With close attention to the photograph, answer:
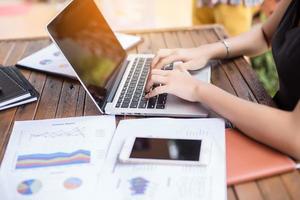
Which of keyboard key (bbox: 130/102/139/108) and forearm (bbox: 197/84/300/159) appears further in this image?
keyboard key (bbox: 130/102/139/108)

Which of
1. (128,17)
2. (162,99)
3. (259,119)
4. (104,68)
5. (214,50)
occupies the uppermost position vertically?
(128,17)

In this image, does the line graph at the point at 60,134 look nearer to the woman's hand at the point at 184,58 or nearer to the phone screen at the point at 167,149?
the phone screen at the point at 167,149

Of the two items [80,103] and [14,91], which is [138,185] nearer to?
[80,103]

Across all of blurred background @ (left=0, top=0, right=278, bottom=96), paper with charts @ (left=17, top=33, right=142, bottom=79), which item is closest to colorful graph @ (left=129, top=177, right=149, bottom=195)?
paper with charts @ (left=17, top=33, right=142, bottom=79)

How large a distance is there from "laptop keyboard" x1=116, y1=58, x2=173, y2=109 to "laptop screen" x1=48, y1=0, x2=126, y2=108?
4cm

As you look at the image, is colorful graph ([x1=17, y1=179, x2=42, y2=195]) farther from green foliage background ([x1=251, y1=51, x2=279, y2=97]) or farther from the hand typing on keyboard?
green foliage background ([x1=251, y1=51, x2=279, y2=97])

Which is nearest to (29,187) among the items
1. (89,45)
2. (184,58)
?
(89,45)

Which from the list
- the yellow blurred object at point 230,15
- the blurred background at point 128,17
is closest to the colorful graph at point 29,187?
the yellow blurred object at point 230,15

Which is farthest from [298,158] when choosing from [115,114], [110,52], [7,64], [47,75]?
[7,64]

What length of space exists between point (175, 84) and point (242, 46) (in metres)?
0.33

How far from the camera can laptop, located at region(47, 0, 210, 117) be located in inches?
33.2

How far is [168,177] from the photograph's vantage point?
66 centimetres

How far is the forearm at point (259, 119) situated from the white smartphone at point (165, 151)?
0.31 ft

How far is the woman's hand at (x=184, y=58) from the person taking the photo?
A: 3.23 feet
